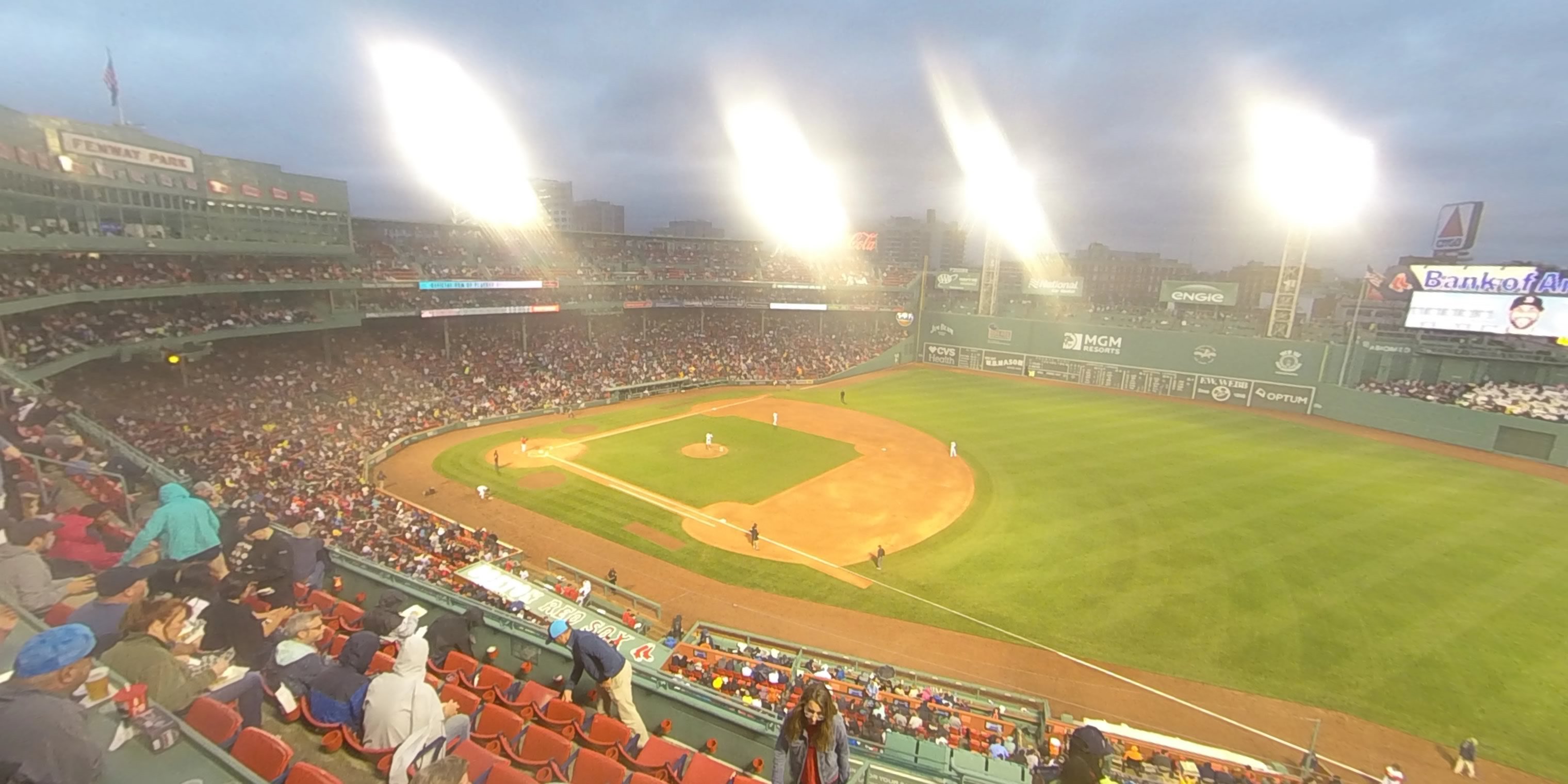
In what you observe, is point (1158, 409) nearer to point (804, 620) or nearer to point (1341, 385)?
point (1341, 385)

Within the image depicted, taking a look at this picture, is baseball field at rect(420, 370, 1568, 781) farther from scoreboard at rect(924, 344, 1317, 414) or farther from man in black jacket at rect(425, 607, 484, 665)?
man in black jacket at rect(425, 607, 484, 665)

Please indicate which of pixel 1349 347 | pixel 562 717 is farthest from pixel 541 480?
pixel 1349 347

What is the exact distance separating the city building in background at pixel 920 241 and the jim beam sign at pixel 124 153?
141m

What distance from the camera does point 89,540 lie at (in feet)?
27.8

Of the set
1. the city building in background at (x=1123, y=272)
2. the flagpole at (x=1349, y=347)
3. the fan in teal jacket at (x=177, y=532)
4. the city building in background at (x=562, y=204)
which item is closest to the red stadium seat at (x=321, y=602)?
the fan in teal jacket at (x=177, y=532)

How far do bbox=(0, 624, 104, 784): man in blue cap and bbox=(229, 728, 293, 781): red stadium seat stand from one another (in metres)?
1.08

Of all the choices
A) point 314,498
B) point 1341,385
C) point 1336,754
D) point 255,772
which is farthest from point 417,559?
point 1341,385

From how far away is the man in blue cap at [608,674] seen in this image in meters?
7.50

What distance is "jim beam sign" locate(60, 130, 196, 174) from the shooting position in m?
26.1

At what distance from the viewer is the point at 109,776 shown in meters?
4.04

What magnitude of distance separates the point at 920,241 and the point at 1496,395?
132 metres

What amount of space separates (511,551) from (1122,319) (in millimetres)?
50820

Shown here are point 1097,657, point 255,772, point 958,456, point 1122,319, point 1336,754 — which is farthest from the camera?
point 1122,319

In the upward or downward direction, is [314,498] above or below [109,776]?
below
